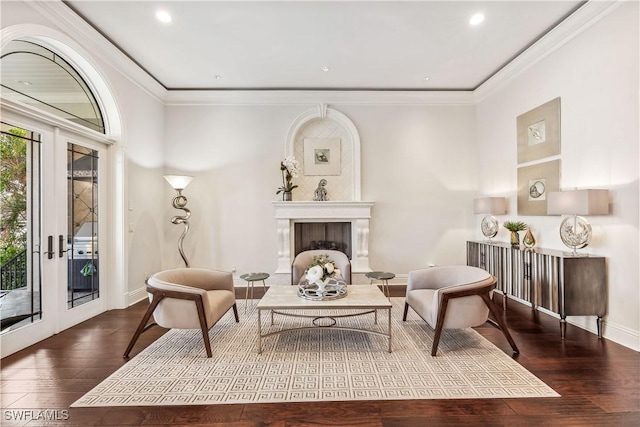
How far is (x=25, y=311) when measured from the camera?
10.2ft

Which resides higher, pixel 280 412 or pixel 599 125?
pixel 599 125

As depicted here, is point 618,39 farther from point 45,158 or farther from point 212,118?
point 45,158

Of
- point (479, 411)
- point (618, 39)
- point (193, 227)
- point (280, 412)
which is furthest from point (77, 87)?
point (618, 39)

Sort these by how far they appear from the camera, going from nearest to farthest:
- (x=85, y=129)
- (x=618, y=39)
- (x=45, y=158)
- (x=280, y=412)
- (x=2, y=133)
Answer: (x=280, y=412), (x=2, y=133), (x=618, y=39), (x=45, y=158), (x=85, y=129)

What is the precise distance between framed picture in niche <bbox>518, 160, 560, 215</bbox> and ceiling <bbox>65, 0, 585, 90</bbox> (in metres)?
1.69

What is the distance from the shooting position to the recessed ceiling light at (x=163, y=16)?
132 inches

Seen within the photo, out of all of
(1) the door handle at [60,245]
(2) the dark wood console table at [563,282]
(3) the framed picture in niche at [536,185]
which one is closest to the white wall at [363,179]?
(3) the framed picture in niche at [536,185]

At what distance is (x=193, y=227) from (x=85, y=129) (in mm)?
2369

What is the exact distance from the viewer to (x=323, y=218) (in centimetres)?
557

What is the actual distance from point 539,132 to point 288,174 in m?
3.86

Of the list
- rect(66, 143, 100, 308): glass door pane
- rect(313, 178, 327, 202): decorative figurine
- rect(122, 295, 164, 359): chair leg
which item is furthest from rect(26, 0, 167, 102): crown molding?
rect(313, 178, 327, 202): decorative figurine

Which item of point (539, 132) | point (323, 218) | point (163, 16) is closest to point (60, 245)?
point (163, 16)

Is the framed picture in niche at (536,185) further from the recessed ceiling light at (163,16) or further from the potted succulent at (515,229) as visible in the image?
the recessed ceiling light at (163,16)

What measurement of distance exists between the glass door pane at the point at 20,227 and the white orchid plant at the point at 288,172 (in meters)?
3.24
